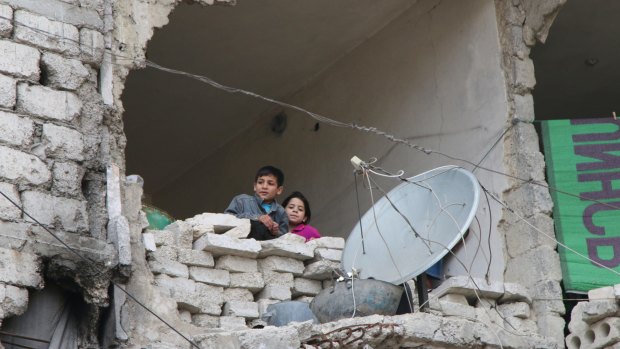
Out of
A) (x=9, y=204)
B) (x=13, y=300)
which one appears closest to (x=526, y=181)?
(x=9, y=204)

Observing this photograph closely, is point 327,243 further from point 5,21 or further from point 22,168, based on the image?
point 5,21

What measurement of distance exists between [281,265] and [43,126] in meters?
2.03

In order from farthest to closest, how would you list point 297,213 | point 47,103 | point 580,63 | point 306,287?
point 580,63 < point 297,213 < point 306,287 < point 47,103

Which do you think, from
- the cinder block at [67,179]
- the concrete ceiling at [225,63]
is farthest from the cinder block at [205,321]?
the concrete ceiling at [225,63]

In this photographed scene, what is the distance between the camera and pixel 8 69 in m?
9.85

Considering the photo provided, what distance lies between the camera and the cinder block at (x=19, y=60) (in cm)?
986

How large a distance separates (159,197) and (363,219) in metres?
5.18

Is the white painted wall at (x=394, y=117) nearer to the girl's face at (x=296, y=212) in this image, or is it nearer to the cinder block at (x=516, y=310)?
the cinder block at (x=516, y=310)

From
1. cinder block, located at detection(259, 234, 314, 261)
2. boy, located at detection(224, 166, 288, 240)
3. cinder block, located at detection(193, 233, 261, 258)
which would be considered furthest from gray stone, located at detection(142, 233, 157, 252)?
boy, located at detection(224, 166, 288, 240)

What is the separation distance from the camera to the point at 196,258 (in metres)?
10.4

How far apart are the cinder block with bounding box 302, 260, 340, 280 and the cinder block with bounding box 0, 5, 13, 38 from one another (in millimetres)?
2701

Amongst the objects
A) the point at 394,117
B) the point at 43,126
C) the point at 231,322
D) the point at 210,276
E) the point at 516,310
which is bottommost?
the point at 231,322

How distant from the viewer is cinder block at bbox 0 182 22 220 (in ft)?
30.8

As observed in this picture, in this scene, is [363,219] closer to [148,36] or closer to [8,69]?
[148,36]
